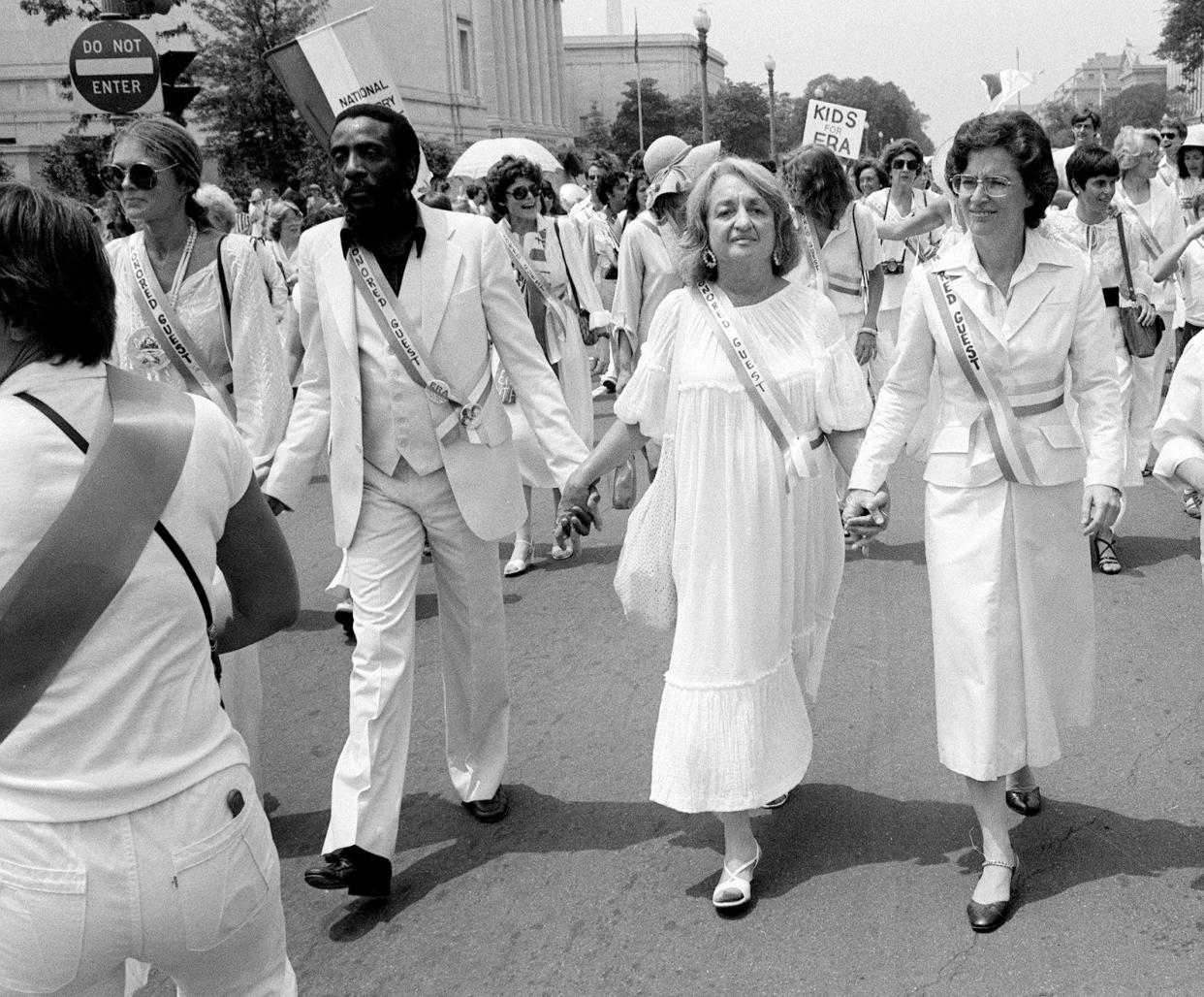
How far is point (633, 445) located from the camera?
13.8 ft

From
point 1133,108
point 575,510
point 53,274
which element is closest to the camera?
point 53,274

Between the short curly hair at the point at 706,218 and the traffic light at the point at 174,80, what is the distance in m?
8.20

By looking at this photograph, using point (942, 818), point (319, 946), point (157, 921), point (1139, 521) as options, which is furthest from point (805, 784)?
point (1139, 521)

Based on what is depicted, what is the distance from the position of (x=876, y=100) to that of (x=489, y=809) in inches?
6438

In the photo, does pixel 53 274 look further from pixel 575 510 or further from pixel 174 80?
pixel 174 80

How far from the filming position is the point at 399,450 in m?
4.37

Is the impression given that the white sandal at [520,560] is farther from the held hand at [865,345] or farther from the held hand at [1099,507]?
the held hand at [1099,507]

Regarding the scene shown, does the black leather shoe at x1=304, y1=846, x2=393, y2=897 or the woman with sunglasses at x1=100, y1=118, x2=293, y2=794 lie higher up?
the woman with sunglasses at x1=100, y1=118, x2=293, y2=794

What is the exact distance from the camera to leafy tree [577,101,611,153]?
110 m

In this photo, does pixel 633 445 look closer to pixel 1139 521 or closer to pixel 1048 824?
pixel 1048 824

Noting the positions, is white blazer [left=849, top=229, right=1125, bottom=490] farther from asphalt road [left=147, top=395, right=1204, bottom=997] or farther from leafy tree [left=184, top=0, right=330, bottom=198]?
leafy tree [left=184, top=0, right=330, bottom=198]

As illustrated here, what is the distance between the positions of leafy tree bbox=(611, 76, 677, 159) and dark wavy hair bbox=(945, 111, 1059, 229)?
113m

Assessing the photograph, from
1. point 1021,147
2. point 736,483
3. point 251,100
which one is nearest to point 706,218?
point 736,483

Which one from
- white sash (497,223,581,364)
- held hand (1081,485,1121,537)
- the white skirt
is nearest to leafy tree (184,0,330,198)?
white sash (497,223,581,364)
